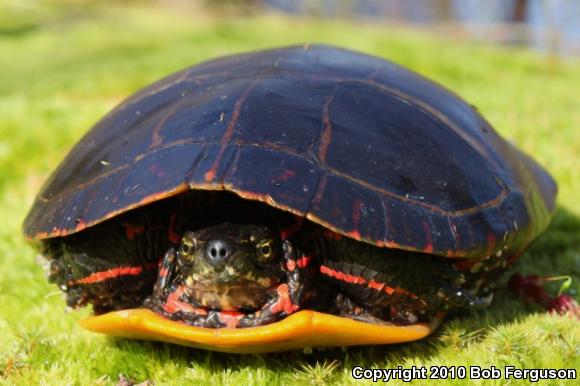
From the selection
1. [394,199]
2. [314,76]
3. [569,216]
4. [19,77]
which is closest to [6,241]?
[314,76]

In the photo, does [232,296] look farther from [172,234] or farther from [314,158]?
[314,158]

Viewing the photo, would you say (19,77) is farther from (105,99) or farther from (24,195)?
(24,195)

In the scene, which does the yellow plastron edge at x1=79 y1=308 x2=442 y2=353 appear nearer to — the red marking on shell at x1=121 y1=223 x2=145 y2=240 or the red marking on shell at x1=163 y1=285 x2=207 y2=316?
the red marking on shell at x1=163 y1=285 x2=207 y2=316

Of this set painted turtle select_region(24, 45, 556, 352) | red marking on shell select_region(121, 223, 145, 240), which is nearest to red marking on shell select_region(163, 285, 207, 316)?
painted turtle select_region(24, 45, 556, 352)

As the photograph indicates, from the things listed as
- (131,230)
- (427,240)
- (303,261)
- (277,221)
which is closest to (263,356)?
(303,261)

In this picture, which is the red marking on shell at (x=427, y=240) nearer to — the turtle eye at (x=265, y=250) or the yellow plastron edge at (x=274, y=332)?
the yellow plastron edge at (x=274, y=332)

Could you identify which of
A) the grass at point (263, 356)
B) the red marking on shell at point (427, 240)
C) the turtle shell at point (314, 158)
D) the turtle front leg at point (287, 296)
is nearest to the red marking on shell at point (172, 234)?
the turtle shell at point (314, 158)
